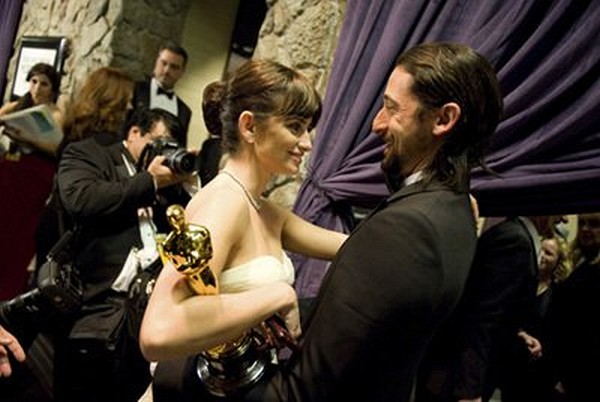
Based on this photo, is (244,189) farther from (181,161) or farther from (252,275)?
(181,161)

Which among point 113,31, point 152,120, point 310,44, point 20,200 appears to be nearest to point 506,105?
point 310,44

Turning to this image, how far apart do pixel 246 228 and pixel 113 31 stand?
2.76 metres

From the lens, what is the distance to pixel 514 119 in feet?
5.20

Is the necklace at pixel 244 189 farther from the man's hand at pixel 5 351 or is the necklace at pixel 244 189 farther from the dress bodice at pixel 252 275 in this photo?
the man's hand at pixel 5 351

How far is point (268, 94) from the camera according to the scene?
127cm

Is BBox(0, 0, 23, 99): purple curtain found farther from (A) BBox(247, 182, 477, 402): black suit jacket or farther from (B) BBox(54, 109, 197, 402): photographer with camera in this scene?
(A) BBox(247, 182, 477, 402): black suit jacket

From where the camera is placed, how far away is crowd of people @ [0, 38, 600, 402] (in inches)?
37.5

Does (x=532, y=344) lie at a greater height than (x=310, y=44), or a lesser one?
lesser

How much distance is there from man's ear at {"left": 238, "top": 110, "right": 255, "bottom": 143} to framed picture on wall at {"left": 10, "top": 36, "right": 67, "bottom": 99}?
2.86m

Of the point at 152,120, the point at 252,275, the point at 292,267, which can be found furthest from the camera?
the point at 152,120

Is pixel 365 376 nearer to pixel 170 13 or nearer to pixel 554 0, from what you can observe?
pixel 554 0

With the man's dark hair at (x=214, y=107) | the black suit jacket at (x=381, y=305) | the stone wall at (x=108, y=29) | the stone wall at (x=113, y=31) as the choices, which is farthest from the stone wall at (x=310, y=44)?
the stone wall at (x=113, y=31)

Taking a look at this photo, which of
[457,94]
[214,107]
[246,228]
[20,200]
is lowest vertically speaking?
[20,200]

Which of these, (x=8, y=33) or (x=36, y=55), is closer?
(x=36, y=55)
